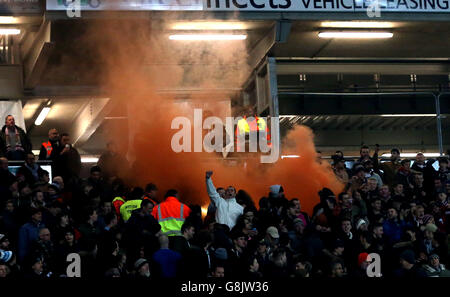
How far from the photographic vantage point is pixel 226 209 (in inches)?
546

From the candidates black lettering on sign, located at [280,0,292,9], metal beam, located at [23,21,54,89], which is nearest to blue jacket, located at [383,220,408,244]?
black lettering on sign, located at [280,0,292,9]

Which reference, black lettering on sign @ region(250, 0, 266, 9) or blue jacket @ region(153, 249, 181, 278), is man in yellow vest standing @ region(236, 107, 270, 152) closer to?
black lettering on sign @ region(250, 0, 266, 9)

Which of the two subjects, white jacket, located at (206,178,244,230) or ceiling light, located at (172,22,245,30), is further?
ceiling light, located at (172,22,245,30)

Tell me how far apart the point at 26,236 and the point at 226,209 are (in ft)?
11.0

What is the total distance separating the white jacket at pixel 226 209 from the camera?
13758 mm

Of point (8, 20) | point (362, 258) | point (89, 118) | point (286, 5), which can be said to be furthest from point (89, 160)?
point (362, 258)

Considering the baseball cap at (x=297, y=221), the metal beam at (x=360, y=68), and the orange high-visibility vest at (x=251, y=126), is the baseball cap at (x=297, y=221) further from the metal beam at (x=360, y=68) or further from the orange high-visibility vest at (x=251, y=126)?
the metal beam at (x=360, y=68)

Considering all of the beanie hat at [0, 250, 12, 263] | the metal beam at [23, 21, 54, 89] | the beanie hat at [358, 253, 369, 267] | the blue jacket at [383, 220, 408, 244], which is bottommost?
the beanie hat at [358, 253, 369, 267]

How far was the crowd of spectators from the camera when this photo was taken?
11672 mm

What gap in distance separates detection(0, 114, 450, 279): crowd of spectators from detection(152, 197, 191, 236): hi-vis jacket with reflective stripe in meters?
0.02

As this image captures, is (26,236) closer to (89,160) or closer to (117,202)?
(117,202)

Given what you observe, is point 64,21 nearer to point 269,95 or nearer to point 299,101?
point 269,95

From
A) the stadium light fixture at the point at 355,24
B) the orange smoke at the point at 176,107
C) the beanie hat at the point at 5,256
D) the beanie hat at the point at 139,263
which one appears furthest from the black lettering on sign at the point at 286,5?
the beanie hat at the point at 5,256

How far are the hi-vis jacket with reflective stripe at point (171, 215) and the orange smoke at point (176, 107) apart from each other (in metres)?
3.79
